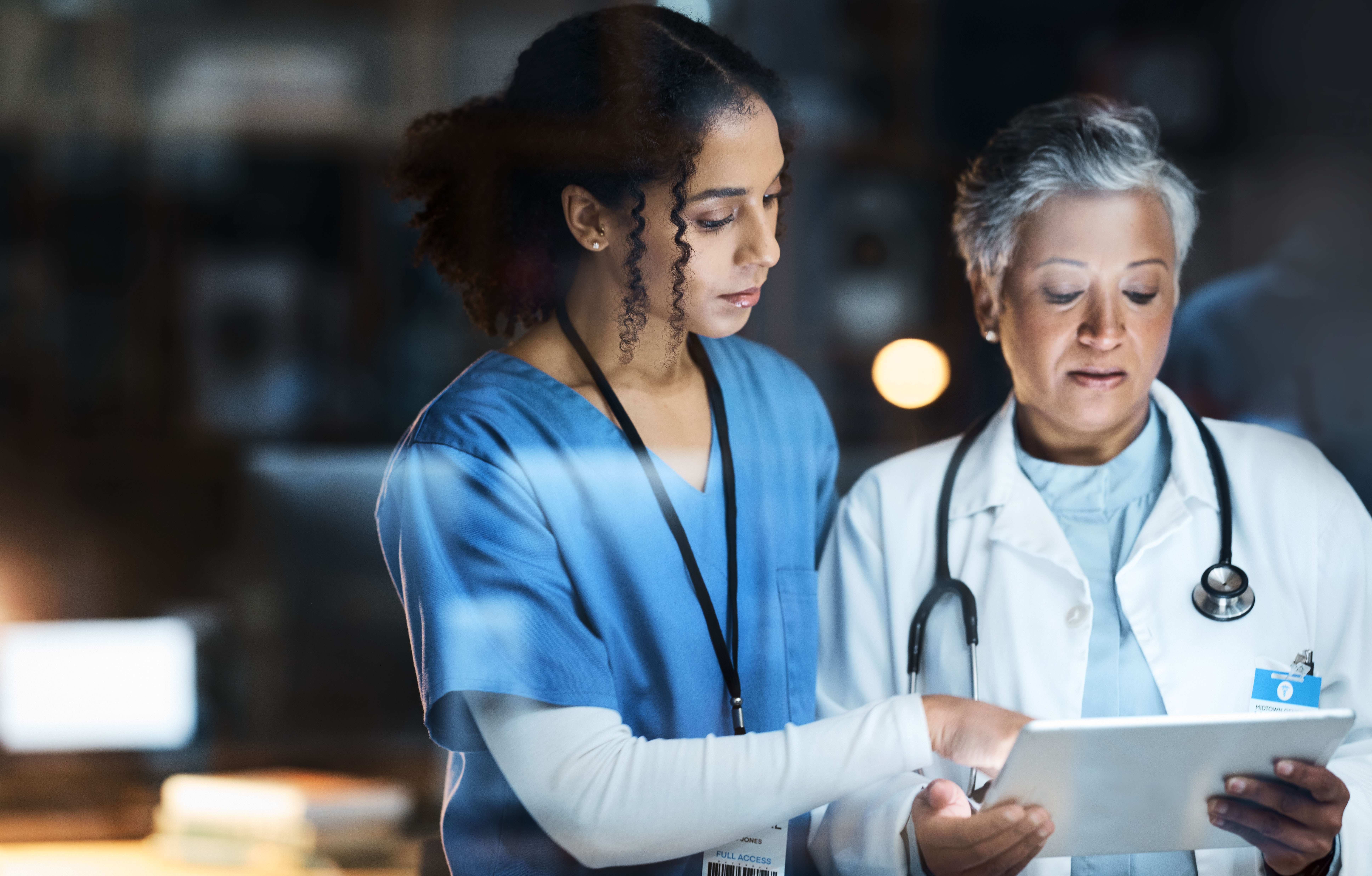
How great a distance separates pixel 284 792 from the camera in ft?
4.45

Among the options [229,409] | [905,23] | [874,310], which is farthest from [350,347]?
[905,23]

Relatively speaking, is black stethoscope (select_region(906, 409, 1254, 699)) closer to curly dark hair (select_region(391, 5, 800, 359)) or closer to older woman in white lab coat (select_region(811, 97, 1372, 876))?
older woman in white lab coat (select_region(811, 97, 1372, 876))

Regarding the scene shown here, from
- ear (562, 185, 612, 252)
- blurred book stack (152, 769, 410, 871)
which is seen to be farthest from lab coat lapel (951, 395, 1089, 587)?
blurred book stack (152, 769, 410, 871)

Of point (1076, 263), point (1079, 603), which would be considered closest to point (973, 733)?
point (1079, 603)

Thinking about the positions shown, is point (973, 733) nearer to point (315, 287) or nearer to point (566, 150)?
point (566, 150)

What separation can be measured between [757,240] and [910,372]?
309 millimetres

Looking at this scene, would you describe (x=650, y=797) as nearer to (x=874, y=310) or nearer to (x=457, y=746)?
(x=457, y=746)

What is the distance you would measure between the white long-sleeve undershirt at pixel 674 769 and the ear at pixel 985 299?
0.51 m

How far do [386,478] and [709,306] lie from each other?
0.45m

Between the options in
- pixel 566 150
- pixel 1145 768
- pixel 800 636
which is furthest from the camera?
pixel 800 636

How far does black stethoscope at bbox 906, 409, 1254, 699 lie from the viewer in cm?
130

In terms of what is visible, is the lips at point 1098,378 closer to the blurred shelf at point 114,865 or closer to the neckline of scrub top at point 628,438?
the neckline of scrub top at point 628,438

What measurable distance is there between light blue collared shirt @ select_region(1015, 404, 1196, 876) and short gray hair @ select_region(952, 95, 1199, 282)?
26 cm

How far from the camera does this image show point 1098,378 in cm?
132
